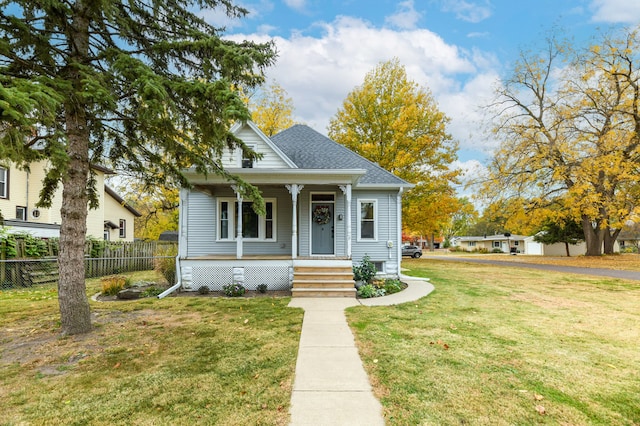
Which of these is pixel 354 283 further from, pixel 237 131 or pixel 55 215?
pixel 55 215

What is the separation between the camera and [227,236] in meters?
11.2

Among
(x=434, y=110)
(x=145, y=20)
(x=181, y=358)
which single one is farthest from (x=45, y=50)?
(x=434, y=110)

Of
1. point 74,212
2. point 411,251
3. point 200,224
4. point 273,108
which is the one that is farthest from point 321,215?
point 411,251

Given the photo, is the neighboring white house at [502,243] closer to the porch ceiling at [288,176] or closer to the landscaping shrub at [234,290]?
the porch ceiling at [288,176]

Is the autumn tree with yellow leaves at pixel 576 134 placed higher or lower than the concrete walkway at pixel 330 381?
higher

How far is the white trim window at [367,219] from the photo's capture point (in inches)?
465

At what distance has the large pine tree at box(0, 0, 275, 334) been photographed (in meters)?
4.47

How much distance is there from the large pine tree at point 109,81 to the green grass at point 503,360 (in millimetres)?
3929

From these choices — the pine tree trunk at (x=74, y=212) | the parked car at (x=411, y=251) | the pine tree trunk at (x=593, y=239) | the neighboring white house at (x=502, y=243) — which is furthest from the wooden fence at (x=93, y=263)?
the neighboring white house at (x=502, y=243)

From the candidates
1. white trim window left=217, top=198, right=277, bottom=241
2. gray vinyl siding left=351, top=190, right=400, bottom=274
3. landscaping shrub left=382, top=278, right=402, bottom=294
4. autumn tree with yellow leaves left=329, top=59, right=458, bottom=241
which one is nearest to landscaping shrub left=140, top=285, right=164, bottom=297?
white trim window left=217, top=198, right=277, bottom=241

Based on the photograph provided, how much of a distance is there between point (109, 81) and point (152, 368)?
4510mm

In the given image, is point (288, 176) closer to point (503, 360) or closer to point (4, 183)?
point (503, 360)

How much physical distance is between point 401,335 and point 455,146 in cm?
1636

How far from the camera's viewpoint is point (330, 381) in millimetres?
3533
